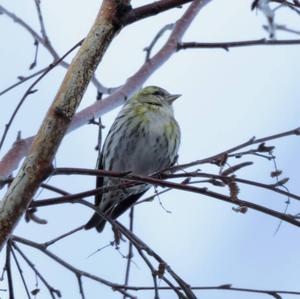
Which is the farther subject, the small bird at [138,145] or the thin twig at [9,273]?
the small bird at [138,145]

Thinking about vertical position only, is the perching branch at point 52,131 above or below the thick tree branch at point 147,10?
below

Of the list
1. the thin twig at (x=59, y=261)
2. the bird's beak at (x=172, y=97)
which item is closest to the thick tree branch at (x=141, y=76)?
the thin twig at (x=59, y=261)

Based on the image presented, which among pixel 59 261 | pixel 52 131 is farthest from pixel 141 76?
pixel 52 131

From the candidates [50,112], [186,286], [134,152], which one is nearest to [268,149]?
[186,286]

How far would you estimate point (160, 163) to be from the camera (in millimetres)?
5094

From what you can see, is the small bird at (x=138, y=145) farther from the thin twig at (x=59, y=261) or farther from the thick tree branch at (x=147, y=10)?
the thick tree branch at (x=147, y=10)

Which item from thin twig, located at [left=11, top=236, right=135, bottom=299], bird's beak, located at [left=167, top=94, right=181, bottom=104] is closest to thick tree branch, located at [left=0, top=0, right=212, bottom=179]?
thin twig, located at [left=11, top=236, right=135, bottom=299]

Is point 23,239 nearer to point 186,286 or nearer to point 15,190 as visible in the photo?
point 186,286

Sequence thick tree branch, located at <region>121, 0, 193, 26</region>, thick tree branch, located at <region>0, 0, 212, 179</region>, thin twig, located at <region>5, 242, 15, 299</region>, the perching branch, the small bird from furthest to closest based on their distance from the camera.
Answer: the small bird, thick tree branch, located at <region>0, 0, 212, 179</region>, thin twig, located at <region>5, 242, 15, 299</region>, thick tree branch, located at <region>121, 0, 193, 26</region>, the perching branch

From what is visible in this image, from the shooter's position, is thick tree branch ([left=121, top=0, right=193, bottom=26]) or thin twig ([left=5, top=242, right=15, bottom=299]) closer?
thick tree branch ([left=121, top=0, right=193, bottom=26])

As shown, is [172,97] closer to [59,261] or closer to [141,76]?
[141,76]

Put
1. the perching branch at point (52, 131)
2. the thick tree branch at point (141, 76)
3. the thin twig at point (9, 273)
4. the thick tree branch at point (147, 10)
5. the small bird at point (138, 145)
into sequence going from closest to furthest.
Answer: the perching branch at point (52, 131), the thick tree branch at point (147, 10), the thin twig at point (9, 273), the thick tree branch at point (141, 76), the small bird at point (138, 145)

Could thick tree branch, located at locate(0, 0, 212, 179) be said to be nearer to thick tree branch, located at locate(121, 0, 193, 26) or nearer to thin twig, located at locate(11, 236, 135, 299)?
thin twig, located at locate(11, 236, 135, 299)

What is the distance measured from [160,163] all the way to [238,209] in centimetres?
282
